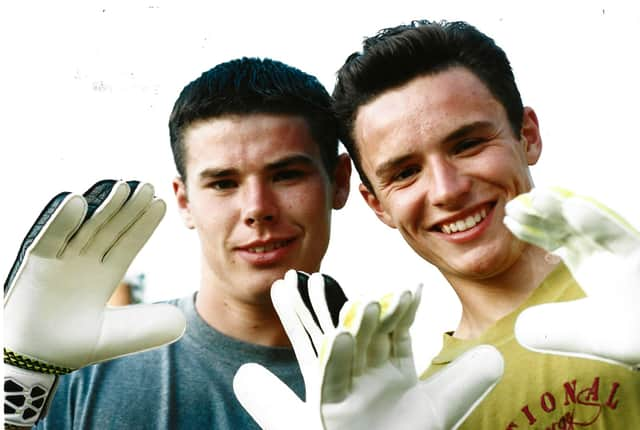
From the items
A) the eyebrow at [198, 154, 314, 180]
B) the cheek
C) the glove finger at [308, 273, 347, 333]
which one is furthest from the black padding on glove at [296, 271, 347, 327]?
the eyebrow at [198, 154, 314, 180]

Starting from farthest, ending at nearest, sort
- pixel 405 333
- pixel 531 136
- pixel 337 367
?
pixel 531 136
pixel 405 333
pixel 337 367

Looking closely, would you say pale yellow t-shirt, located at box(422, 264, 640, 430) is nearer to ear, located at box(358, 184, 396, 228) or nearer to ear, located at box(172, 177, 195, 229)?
ear, located at box(358, 184, 396, 228)

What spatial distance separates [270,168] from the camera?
2.56 meters

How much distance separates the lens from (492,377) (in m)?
1.85

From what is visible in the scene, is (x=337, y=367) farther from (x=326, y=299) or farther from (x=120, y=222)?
(x=120, y=222)

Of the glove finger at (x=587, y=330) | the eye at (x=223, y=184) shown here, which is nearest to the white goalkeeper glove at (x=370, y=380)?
the glove finger at (x=587, y=330)

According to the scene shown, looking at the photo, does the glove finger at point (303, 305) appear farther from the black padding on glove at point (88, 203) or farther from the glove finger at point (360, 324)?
the black padding on glove at point (88, 203)

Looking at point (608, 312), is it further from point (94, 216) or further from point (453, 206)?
point (94, 216)

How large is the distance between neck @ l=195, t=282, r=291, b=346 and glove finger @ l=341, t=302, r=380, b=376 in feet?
3.04

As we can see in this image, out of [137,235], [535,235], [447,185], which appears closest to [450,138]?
[447,185]

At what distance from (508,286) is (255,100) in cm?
103

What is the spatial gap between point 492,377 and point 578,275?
1.00 ft

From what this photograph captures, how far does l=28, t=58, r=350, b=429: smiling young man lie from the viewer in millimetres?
2529

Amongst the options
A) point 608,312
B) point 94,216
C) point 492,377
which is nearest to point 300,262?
point 94,216
